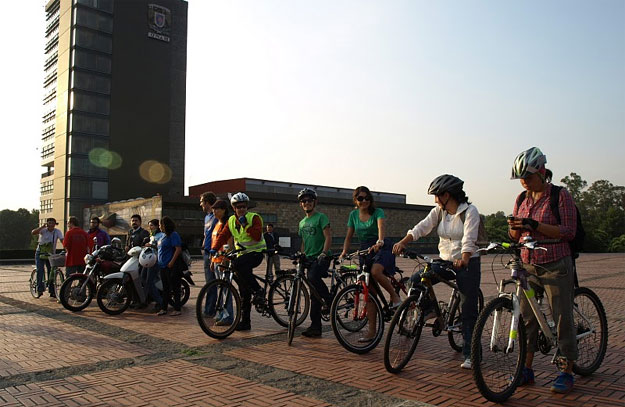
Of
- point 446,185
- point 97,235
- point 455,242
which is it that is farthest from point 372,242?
point 97,235

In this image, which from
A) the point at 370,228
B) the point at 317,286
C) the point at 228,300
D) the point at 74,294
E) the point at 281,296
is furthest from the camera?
the point at 74,294

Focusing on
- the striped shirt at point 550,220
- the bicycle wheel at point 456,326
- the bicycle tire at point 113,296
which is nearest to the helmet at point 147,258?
the bicycle tire at point 113,296

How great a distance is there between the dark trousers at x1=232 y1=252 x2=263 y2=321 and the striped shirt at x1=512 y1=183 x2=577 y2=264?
3.57 m

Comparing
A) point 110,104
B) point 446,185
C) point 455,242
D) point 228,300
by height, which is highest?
point 110,104

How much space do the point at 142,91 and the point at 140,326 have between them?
7179 cm

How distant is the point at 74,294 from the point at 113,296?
3.00 ft

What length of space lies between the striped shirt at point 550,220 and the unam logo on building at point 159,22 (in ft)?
257

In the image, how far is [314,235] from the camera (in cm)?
669

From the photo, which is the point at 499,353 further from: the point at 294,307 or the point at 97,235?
the point at 97,235

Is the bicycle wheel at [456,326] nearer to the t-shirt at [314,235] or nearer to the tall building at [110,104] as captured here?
the t-shirt at [314,235]

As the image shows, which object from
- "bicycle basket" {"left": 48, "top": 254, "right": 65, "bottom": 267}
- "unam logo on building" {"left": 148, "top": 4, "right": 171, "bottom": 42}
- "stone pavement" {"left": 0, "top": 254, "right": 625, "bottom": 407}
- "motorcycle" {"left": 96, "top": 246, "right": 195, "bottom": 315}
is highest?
"unam logo on building" {"left": 148, "top": 4, "right": 171, "bottom": 42}

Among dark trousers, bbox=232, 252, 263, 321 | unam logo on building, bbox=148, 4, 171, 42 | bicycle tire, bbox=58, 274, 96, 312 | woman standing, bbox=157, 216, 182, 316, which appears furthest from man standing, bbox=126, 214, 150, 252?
unam logo on building, bbox=148, 4, 171, 42

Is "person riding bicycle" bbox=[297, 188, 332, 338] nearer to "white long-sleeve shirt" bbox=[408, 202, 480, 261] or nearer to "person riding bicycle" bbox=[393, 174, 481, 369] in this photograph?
"white long-sleeve shirt" bbox=[408, 202, 480, 261]

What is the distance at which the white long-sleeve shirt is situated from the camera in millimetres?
4551
